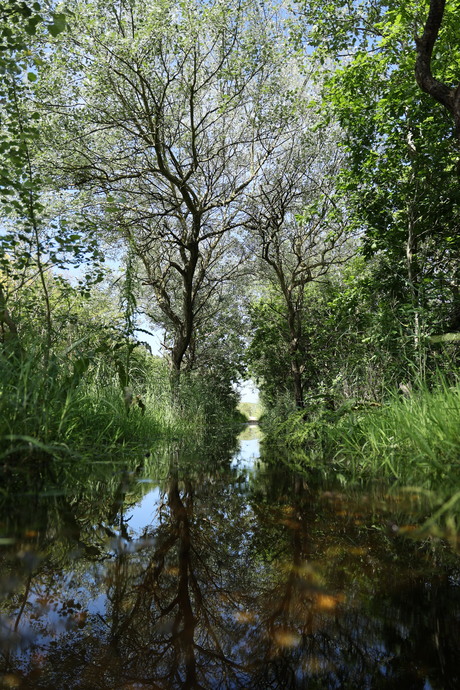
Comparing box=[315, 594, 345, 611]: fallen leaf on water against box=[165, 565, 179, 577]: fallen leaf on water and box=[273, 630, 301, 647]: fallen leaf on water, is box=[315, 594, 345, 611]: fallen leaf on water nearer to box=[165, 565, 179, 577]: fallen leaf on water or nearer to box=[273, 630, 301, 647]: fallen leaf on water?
box=[273, 630, 301, 647]: fallen leaf on water

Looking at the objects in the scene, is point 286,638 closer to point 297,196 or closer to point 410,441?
point 410,441

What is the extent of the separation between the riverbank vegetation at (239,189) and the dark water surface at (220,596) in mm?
913

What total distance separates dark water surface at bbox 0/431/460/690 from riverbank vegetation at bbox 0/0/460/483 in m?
0.91

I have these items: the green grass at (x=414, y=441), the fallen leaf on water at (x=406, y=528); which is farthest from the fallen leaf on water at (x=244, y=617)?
the green grass at (x=414, y=441)

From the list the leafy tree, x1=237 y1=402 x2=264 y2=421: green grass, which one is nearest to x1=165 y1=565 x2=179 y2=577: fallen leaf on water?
the leafy tree

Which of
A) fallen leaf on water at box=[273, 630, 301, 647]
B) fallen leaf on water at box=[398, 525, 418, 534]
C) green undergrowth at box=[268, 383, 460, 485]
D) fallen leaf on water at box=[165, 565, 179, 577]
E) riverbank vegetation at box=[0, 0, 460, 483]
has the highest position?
riverbank vegetation at box=[0, 0, 460, 483]

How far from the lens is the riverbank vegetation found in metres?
3.89

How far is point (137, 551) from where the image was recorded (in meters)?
1.72

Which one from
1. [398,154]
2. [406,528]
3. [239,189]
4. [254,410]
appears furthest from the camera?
[254,410]

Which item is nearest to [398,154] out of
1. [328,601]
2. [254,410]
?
[328,601]

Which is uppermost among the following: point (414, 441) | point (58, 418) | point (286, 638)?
point (58, 418)

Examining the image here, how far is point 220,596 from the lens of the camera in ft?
4.54

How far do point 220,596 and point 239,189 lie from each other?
11564 mm

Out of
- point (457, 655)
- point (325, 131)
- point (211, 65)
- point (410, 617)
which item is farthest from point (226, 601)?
point (325, 131)
